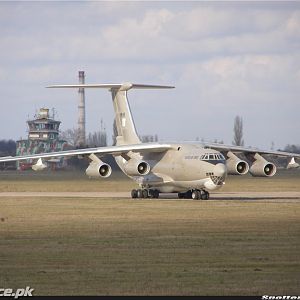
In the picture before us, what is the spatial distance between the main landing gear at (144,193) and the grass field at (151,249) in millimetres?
6875

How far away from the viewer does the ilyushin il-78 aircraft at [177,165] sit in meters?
35.4

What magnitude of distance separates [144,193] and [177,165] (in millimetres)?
1932

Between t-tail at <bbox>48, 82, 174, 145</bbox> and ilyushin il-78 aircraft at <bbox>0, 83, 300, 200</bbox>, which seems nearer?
ilyushin il-78 aircraft at <bbox>0, 83, 300, 200</bbox>

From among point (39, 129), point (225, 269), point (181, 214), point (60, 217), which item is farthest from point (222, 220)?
point (39, 129)

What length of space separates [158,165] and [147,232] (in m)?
16.9

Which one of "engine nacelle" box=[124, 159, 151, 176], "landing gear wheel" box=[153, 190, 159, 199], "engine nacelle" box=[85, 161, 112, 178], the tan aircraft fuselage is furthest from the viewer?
"landing gear wheel" box=[153, 190, 159, 199]

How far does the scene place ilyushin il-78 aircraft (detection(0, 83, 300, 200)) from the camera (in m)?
35.4

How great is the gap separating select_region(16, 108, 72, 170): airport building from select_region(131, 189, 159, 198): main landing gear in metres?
56.7

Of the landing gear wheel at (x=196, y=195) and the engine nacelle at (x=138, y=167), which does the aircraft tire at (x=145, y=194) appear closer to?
the engine nacelle at (x=138, y=167)

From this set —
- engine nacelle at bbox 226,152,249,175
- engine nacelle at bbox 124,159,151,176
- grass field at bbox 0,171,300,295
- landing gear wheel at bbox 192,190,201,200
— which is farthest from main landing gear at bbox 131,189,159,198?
grass field at bbox 0,171,300,295

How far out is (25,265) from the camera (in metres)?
15.2

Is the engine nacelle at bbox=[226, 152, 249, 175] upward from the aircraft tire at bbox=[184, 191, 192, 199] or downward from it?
upward

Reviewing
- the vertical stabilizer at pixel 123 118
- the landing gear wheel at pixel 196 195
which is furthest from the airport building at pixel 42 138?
the landing gear wheel at pixel 196 195

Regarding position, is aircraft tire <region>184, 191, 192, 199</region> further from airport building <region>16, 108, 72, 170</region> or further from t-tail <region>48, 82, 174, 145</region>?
airport building <region>16, 108, 72, 170</region>
